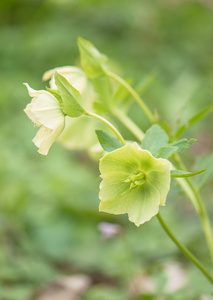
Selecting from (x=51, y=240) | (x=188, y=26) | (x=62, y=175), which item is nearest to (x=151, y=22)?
(x=188, y=26)

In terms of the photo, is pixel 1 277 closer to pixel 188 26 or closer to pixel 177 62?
pixel 177 62

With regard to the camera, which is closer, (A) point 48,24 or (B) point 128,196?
(B) point 128,196

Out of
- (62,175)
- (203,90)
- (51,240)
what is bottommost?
(51,240)

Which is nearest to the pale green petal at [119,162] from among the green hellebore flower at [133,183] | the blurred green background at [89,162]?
the green hellebore flower at [133,183]

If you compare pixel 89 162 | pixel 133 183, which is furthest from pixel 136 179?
pixel 89 162

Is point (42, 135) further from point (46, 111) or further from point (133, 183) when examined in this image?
point (133, 183)

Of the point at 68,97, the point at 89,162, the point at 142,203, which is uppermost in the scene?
the point at 68,97
